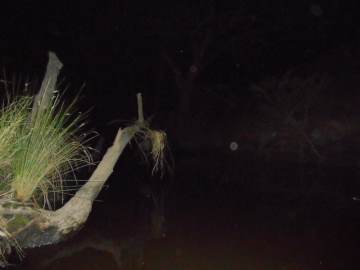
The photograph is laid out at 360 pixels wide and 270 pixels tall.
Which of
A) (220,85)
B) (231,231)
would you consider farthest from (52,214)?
(220,85)

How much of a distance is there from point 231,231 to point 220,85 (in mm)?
9791

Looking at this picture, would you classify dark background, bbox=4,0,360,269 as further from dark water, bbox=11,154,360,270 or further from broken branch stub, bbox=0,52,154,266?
broken branch stub, bbox=0,52,154,266

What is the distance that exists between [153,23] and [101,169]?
923 cm

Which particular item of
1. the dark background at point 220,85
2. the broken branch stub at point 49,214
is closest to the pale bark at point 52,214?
the broken branch stub at point 49,214

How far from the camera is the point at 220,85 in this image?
14625mm

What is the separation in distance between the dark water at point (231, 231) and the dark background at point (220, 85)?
0.23 feet

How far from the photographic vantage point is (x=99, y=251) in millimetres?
4508

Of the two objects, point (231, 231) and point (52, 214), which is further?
point (231, 231)

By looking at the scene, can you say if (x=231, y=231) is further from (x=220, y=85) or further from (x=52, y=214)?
(x=220, y=85)

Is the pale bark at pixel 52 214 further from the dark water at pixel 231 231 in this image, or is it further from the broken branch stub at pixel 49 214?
the dark water at pixel 231 231

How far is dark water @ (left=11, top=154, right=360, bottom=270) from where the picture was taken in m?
4.25

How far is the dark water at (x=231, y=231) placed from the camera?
425 cm

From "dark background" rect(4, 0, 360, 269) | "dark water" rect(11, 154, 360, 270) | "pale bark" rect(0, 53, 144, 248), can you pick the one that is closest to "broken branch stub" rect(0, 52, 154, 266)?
"pale bark" rect(0, 53, 144, 248)

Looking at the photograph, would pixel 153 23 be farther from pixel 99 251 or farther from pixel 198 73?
pixel 99 251
